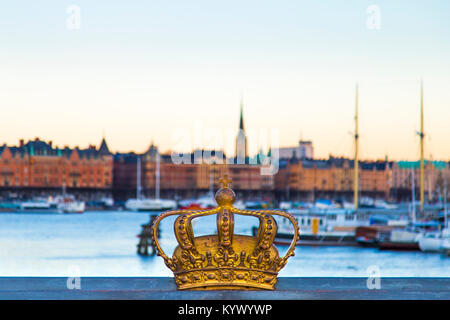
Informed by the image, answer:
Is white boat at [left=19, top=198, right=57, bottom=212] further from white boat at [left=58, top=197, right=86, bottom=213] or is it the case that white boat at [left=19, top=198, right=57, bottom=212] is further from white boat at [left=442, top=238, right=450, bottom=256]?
white boat at [left=442, top=238, right=450, bottom=256]

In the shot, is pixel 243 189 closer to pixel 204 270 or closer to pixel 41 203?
pixel 41 203

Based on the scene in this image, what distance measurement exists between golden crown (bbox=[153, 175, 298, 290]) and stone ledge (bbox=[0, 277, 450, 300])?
14 centimetres

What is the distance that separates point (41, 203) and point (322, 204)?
38.8m

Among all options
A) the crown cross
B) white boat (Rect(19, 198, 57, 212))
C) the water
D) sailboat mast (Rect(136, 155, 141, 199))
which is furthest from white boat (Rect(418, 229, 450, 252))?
sailboat mast (Rect(136, 155, 141, 199))

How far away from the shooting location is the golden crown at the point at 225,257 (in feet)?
17.0

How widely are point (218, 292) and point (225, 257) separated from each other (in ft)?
0.83

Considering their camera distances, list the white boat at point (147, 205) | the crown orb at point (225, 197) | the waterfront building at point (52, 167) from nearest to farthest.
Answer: the crown orb at point (225, 197) → the white boat at point (147, 205) → the waterfront building at point (52, 167)

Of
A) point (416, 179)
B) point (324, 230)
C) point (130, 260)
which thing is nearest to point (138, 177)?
point (416, 179)

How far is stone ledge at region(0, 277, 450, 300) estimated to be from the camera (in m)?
4.80

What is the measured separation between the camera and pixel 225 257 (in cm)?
518

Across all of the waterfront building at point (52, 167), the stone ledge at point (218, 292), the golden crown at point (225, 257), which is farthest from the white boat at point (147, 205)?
the golden crown at point (225, 257)

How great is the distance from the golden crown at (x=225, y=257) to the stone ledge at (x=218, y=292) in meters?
0.14

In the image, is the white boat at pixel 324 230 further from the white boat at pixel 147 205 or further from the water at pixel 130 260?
the white boat at pixel 147 205
